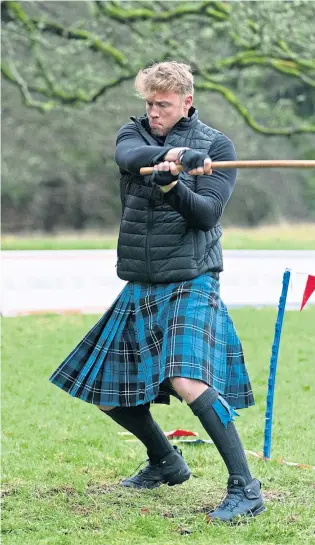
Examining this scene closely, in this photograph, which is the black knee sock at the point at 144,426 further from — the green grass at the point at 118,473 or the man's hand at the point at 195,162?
the man's hand at the point at 195,162

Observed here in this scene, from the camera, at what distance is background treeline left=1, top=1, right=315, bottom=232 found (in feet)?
51.4

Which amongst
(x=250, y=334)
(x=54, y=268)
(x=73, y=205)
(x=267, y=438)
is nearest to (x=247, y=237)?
(x=54, y=268)

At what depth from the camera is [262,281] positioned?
15680 millimetres

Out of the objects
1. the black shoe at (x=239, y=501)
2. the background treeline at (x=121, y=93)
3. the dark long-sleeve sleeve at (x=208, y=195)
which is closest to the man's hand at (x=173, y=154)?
the dark long-sleeve sleeve at (x=208, y=195)

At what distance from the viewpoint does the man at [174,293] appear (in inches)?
177

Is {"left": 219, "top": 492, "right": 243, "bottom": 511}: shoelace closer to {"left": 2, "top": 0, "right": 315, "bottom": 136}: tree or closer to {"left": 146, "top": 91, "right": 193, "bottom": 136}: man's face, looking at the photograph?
{"left": 146, "top": 91, "right": 193, "bottom": 136}: man's face

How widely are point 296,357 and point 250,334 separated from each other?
1359 mm

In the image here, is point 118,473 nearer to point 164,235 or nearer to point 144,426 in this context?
point 144,426

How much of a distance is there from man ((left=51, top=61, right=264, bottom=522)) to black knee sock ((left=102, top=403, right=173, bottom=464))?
0.41 ft

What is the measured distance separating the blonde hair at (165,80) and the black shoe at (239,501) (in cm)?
177

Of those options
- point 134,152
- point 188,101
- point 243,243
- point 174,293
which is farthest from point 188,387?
point 243,243

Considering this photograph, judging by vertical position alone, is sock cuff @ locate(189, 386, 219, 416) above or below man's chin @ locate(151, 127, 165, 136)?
below

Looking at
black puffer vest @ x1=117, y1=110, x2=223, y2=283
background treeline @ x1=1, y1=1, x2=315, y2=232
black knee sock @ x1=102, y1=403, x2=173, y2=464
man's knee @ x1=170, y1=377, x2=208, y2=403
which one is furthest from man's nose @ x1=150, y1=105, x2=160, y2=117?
background treeline @ x1=1, y1=1, x2=315, y2=232

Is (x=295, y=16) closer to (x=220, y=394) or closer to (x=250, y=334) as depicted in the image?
(x=250, y=334)
